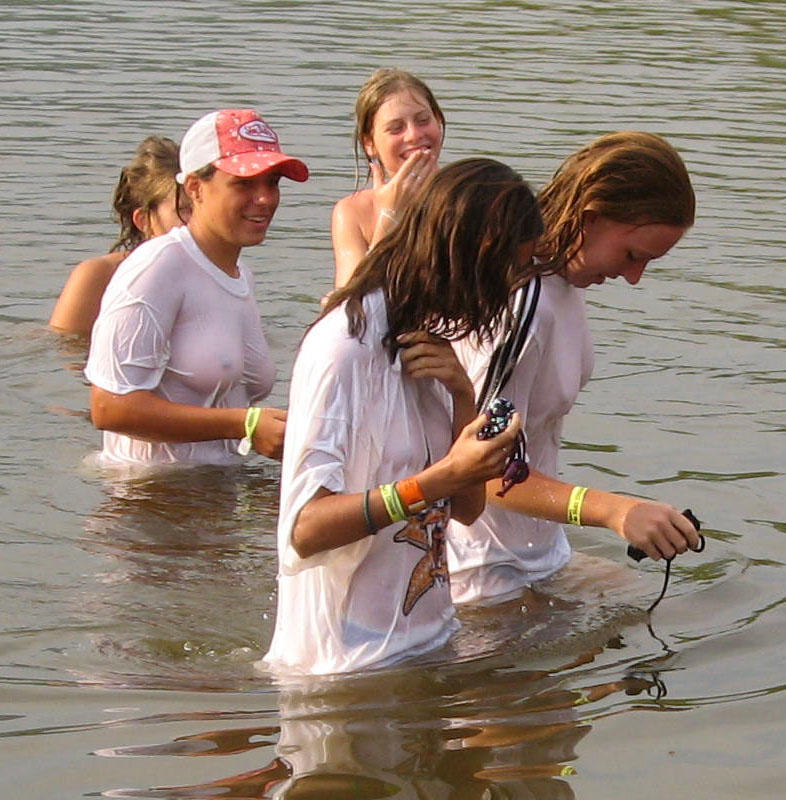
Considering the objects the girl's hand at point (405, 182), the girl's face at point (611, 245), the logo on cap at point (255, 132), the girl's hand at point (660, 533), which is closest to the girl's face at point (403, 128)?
the girl's hand at point (405, 182)

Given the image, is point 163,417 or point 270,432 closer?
point 270,432

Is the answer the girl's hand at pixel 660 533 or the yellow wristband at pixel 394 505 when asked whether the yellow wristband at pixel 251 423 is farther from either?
the yellow wristband at pixel 394 505

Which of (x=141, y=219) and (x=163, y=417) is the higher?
(x=141, y=219)

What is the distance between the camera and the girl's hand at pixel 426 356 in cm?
475

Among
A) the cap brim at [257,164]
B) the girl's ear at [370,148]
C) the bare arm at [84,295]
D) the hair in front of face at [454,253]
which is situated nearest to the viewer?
the hair in front of face at [454,253]

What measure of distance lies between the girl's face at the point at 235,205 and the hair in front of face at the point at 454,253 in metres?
2.40

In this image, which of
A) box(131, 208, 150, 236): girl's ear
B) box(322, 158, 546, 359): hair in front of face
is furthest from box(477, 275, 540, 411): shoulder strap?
box(131, 208, 150, 236): girl's ear

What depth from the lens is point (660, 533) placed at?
534cm

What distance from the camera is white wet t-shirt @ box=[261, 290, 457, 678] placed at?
4711 millimetres

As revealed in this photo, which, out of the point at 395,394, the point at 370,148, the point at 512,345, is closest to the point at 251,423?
the point at 512,345

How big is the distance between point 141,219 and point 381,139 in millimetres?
1293

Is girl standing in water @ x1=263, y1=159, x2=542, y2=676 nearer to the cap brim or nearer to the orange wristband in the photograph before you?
the orange wristband

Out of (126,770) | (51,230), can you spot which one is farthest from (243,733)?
(51,230)

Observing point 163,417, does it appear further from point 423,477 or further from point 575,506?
point 423,477
